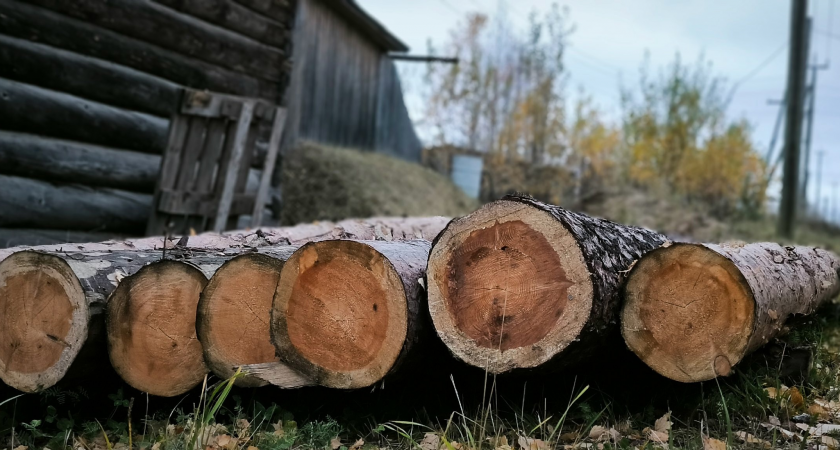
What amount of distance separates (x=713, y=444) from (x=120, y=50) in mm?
5766

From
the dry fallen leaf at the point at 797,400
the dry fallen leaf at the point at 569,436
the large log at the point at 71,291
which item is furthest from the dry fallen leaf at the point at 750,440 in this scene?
the large log at the point at 71,291

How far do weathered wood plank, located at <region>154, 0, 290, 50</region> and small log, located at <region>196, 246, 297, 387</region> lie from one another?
460 centimetres

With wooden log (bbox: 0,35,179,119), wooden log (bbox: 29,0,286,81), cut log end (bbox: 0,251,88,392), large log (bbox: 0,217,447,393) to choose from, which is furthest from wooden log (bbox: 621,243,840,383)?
wooden log (bbox: 29,0,286,81)

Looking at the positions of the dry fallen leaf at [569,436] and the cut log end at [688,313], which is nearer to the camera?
the cut log end at [688,313]

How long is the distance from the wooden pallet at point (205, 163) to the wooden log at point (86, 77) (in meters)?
0.27

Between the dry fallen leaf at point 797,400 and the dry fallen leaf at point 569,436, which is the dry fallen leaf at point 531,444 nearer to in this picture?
the dry fallen leaf at point 569,436

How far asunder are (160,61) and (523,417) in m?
5.26

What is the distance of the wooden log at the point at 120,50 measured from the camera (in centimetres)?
564

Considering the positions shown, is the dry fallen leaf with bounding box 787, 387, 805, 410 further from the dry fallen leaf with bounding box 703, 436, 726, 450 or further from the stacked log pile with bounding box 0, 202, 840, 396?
the dry fallen leaf with bounding box 703, 436, 726, 450

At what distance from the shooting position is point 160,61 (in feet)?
22.5

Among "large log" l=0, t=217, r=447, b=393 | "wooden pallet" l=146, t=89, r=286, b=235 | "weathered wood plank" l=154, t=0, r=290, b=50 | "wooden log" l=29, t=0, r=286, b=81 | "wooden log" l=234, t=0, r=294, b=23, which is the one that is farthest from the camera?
"wooden log" l=234, t=0, r=294, b=23

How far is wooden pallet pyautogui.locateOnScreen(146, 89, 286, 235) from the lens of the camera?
6633 mm

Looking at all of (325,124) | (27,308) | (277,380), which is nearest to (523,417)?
(277,380)

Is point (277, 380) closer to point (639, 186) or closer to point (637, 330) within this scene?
point (637, 330)
